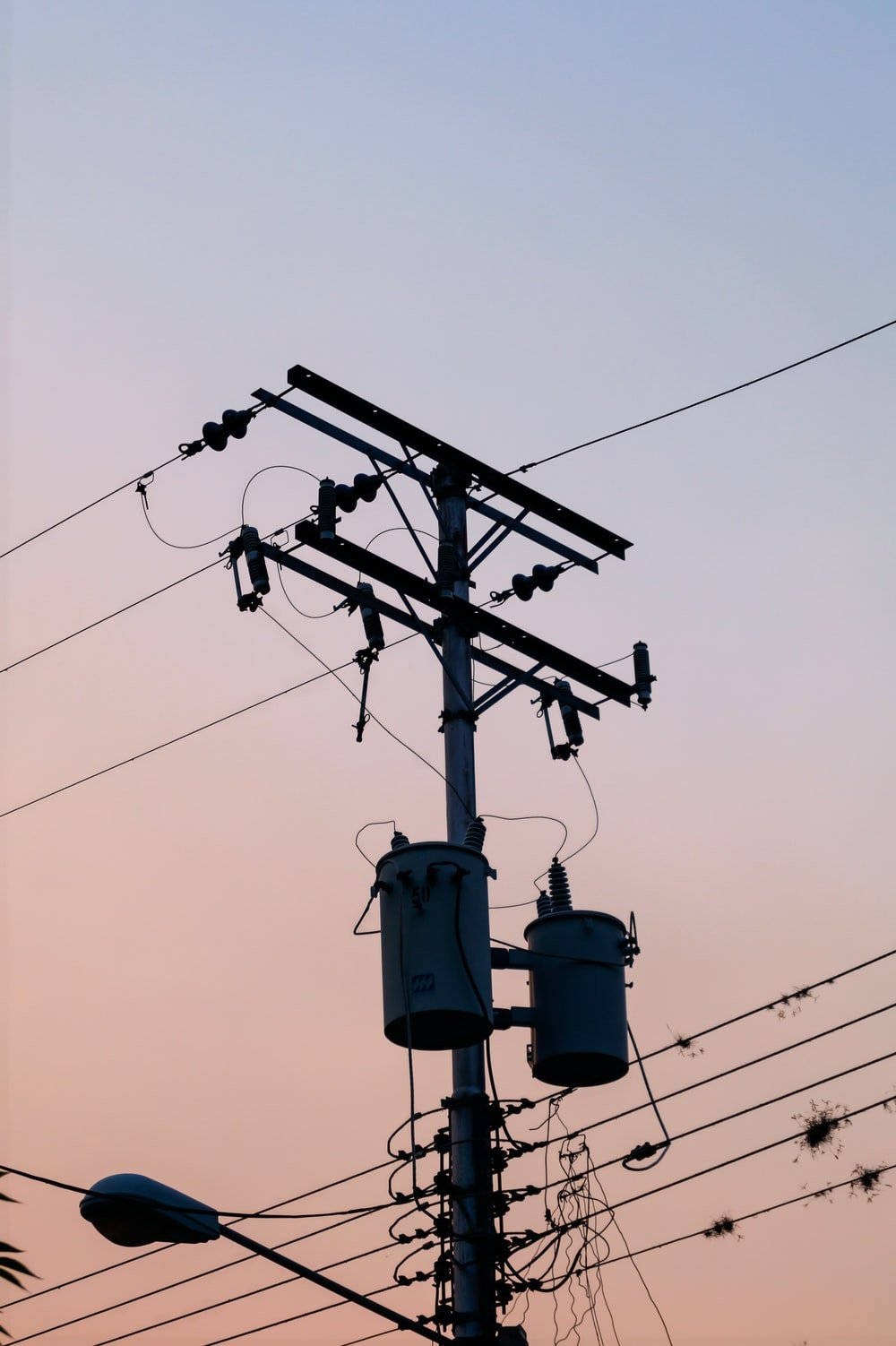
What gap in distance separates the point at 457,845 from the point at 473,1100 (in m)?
1.58

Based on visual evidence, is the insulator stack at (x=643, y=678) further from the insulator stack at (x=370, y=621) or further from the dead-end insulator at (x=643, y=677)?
the insulator stack at (x=370, y=621)

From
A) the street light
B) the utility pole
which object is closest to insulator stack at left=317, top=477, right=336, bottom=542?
the utility pole

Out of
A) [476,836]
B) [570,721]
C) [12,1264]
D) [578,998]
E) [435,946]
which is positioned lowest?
[12,1264]

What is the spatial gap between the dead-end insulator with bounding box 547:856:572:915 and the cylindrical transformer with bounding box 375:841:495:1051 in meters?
1.01

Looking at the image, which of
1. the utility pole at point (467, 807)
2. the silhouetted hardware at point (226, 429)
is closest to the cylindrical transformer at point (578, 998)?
the utility pole at point (467, 807)

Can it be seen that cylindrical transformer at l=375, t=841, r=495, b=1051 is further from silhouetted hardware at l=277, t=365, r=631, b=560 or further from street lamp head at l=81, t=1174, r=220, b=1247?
silhouetted hardware at l=277, t=365, r=631, b=560

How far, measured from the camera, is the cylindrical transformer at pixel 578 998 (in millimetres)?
12711

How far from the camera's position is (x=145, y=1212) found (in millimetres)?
11133

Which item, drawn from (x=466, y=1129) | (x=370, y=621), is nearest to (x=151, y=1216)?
(x=466, y=1129)

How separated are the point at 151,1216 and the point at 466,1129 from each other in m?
2.10

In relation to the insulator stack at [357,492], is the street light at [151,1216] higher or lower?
lower

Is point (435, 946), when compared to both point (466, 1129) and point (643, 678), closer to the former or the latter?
point (466, 1129)

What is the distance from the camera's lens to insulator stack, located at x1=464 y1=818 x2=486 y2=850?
41.2ft

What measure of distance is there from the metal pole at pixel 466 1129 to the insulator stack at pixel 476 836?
23 cm
